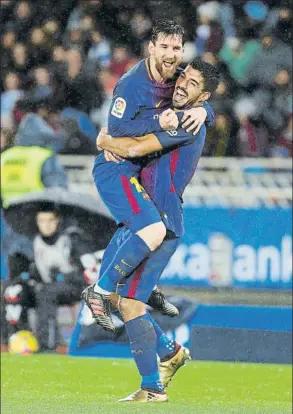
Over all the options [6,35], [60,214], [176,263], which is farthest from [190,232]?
[6,35]

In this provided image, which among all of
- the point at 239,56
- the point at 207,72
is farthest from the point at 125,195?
the point at 239,56

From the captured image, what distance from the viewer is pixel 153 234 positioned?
8.34 meters

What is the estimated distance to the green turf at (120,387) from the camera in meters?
8.12

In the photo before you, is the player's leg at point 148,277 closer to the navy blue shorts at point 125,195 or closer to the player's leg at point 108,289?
the player's leg at point 108,289

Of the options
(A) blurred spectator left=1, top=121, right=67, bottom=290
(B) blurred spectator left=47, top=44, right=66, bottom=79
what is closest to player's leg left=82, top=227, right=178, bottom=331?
(A) blurred spectator left=1, top=121, right=67, bottom=290

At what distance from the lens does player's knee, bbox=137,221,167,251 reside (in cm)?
834

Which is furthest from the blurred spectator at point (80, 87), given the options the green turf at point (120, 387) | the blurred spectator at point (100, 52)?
the green turf at point (120, 387)

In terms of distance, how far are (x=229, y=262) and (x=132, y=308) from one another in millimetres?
3994

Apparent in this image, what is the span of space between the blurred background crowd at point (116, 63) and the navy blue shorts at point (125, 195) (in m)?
4.41

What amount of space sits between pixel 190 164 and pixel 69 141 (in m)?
4.53

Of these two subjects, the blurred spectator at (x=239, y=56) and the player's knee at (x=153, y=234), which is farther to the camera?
the blurred spectator at (x=239, y=56)

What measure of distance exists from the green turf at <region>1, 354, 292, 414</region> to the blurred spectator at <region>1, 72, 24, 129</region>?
7.97 ft

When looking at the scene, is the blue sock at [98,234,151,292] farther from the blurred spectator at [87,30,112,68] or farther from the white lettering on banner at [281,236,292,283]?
the blurred spectator at [87,30,112,68]

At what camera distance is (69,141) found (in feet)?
42.5
